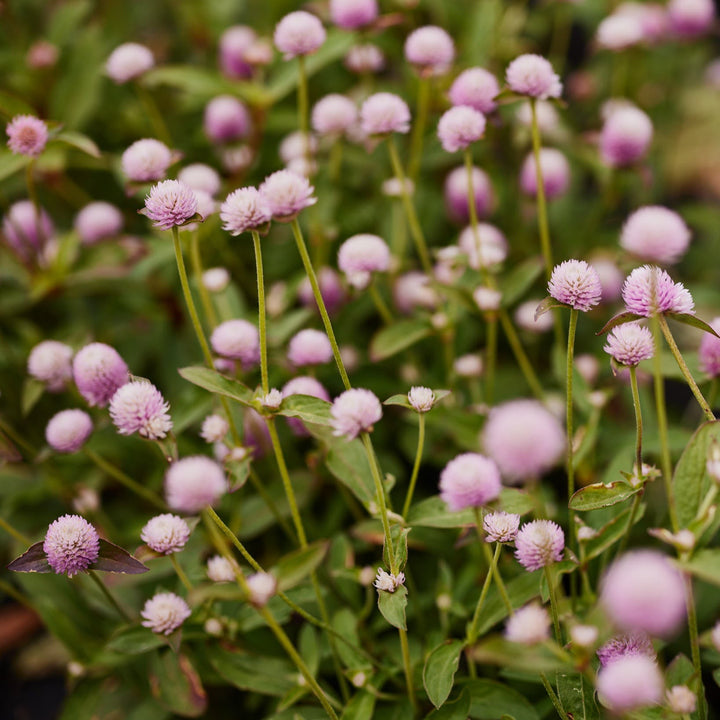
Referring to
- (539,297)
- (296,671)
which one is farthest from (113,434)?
(539,297)

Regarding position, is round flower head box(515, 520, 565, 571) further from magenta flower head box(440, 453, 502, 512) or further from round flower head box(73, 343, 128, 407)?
round flower head box(73, 343, 128, 407)

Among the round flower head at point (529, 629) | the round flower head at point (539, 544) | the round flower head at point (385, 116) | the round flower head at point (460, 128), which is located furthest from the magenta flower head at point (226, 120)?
the round flower head at point (529, 629)

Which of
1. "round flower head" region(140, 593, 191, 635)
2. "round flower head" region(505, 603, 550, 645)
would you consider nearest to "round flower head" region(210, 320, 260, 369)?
"round flower head" region(140, 593, 191, 635)

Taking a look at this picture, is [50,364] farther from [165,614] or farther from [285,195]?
[285,195]

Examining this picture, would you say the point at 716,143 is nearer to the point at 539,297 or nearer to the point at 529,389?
the point at 539,297

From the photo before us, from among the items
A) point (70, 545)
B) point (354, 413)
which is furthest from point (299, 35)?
point (70, 545)

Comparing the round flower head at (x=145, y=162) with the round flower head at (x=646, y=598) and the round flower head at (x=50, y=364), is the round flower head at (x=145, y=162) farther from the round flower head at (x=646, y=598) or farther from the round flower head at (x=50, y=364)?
the round flower head at (x=646, y=598)
